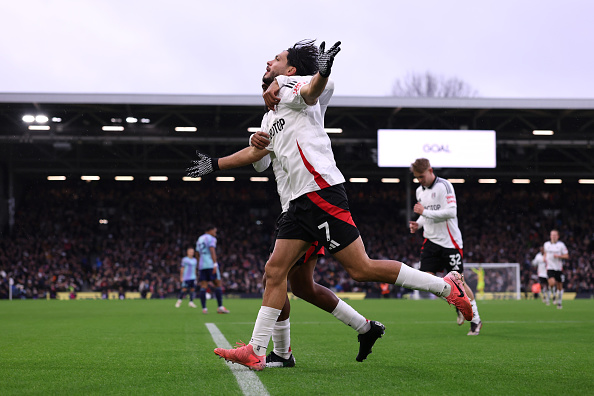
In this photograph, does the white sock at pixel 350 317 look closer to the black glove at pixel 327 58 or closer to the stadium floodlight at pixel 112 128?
the black glove at pixel 327 58

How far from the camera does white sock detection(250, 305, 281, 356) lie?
14.9 feet

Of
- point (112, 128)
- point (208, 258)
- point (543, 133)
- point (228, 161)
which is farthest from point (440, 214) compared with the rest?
point (112, 128)

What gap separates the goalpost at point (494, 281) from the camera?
27453 mm

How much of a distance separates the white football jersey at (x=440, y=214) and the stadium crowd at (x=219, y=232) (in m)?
23.1

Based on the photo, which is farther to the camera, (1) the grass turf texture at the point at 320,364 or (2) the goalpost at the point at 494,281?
(2) the goalpost at the point at 494,281

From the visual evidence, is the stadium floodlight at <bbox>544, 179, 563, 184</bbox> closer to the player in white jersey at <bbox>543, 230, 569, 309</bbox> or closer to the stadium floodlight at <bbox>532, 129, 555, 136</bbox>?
the stadium floodlight at <bbox>532, 129, 555, 136</bbox>

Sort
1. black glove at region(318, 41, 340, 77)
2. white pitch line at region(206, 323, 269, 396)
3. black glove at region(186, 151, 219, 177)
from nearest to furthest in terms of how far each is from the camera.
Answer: white pitch line at region(206, 323, 269, 396), black glove at region(318, 41, 340, 77), black glove at region(186, 151, 219, 177)

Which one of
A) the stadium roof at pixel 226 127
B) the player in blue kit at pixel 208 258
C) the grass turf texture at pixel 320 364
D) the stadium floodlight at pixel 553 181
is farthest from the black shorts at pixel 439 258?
the stadium floodlight at pixel 553 181

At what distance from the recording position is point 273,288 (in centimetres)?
455

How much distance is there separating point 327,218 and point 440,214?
4.36 m

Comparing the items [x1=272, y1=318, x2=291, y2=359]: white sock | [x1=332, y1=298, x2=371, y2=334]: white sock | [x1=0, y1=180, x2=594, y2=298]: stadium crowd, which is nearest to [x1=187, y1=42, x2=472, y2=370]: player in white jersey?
[x1=272, y1=318, x2=291, y2=359]: white sock

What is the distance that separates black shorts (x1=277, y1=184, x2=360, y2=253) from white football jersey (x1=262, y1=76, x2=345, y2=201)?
0.17ft

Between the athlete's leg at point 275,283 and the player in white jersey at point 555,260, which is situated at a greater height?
the athlete's leg at point 275,283

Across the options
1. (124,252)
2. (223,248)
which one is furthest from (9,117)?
(223,248)
